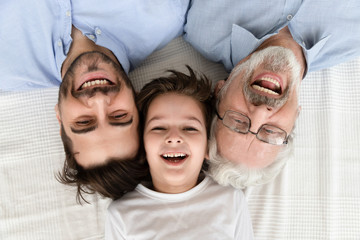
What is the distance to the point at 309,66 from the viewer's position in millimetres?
1753

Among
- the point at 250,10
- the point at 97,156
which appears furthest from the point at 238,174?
the point at 250,10

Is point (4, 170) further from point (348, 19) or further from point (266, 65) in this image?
point (348, 19)

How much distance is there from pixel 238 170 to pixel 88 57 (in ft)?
2.95

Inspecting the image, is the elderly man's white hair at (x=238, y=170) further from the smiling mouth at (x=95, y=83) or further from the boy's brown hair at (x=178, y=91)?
the smiling mouth at (x=95, y=83)

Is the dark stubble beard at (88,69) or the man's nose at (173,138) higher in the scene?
the dark stubble beard at (88,69)

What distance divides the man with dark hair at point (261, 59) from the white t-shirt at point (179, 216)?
0.42ft

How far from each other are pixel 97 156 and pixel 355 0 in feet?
5.00

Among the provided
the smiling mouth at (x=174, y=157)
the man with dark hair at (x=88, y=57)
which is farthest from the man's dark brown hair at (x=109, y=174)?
the smiling mouth at (x=174, y=157)

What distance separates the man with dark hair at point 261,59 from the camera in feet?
4.83

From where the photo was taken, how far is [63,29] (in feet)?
5.12

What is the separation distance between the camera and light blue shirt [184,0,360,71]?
164cm

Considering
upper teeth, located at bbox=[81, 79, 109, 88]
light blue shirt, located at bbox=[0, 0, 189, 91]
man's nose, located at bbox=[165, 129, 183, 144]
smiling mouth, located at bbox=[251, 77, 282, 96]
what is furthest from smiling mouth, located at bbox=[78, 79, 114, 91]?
smiling mouth, located at bbox=[251, 77, 282, 96]

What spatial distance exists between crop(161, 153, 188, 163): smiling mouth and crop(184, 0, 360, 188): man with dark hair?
0.17 m

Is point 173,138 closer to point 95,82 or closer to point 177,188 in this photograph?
point 177,188
